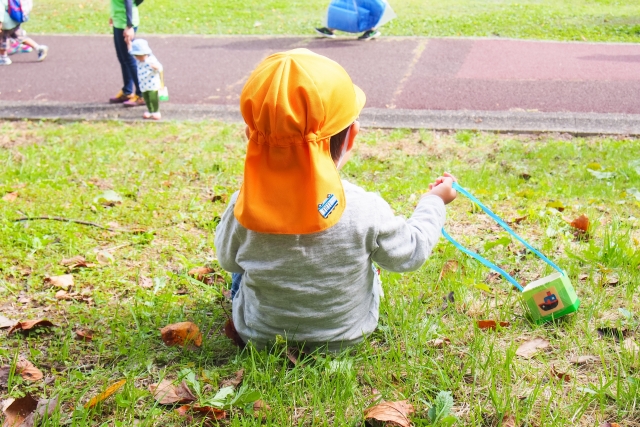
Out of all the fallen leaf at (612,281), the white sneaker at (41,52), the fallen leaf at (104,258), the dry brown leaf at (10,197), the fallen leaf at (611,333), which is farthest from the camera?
the white sneaker at (41,52)

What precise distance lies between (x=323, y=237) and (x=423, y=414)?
61cm

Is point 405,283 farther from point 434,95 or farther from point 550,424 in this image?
point 434,95

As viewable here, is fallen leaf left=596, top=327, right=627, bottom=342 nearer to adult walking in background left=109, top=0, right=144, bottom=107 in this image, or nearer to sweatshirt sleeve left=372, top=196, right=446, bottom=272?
sweatshirt sleeve left=372, top=196, right=446, bottom=272

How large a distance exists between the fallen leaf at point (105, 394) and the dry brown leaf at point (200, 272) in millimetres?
897

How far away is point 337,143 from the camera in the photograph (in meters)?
2.13

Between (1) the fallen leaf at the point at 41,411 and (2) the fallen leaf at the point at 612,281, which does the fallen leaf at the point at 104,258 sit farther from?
(2) the fallen leaf at the point at 612,281

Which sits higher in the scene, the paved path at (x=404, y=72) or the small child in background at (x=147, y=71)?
the small child in background at (x=147, y=71)

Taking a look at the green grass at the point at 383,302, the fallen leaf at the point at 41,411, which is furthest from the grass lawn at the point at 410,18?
the fallen leaf at the point at 41,411

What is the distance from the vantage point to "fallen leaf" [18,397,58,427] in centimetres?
204

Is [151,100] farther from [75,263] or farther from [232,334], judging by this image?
[232,334]

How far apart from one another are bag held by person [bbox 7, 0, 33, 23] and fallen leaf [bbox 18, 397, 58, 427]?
23.7 feet

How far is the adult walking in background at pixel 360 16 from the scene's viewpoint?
9641 mm

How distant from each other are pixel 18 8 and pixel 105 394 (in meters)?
7.43

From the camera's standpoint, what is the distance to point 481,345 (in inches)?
93.4
